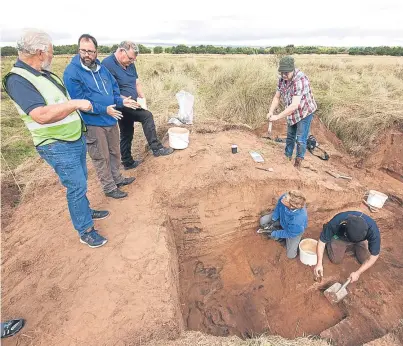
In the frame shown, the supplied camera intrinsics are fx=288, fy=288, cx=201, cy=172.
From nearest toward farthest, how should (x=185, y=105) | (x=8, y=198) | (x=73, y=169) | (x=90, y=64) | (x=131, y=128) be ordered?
(x=73, y=169), (x=90, y=64), (x=131, y=128), (x=8, y=198), (x=185, y=105)

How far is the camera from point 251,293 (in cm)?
405

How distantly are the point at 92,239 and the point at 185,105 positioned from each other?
325cm

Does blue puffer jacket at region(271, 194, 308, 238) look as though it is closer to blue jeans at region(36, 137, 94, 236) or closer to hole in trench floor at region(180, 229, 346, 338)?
hole in trench floor at region(180, 229, 346, 338)

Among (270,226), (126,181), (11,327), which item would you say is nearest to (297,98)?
(270,226)

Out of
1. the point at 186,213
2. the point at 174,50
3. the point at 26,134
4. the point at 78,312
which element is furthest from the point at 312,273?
the point at 174,50

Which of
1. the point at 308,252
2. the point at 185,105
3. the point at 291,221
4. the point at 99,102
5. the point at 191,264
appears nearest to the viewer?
the point at 99,102

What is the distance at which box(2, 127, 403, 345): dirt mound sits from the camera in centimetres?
272

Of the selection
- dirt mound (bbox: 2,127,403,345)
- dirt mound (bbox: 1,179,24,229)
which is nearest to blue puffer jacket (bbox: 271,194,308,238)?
dirt mound (bbox: 2,127,403,345)

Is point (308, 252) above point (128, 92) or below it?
below

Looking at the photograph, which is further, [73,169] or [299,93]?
[299,93]

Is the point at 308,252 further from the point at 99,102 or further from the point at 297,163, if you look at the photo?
the point at 99,102

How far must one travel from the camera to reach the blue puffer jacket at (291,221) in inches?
152

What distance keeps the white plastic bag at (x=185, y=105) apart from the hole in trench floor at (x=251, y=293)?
2564mm

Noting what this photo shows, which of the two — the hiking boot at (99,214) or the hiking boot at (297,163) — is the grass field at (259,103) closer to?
the hiking boot at (297,163)
